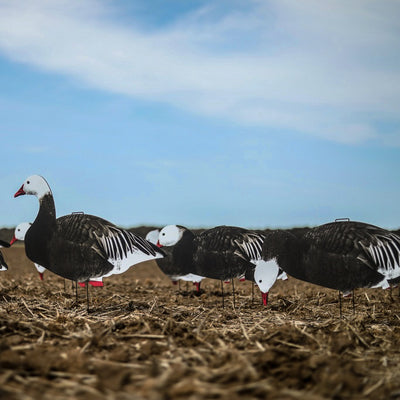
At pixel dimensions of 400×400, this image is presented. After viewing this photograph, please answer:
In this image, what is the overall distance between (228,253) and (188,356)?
4722 mm

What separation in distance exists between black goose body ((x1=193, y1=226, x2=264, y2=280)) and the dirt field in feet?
4.60

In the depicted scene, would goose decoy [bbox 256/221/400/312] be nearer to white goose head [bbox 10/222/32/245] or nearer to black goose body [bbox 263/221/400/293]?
black goose body [bbox 263/221/400/293]

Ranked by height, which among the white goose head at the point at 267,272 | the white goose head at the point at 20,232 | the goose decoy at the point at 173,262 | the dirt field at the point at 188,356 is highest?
the white goose head at the point at 20,232

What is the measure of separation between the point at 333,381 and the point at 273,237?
4.43 meters

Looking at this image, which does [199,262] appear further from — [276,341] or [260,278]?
[276,341]

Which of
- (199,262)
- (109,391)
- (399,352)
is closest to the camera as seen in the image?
(109,391)

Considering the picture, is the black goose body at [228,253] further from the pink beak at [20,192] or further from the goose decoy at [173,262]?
the pink beak at [20,192]

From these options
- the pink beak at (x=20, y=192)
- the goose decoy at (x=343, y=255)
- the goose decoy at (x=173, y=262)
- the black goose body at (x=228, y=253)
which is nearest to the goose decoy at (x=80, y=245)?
the pink beak at (x=20, y=192)

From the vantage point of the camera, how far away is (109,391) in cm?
361

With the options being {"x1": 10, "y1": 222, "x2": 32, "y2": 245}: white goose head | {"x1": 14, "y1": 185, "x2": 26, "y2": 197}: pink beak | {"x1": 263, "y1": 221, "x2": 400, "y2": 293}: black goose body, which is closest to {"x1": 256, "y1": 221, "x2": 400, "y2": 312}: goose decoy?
{"x1": 263, "y1": 221, "x2": 400, "y2": 293}: black goose body

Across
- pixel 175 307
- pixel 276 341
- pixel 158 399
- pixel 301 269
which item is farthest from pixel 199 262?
pixel 158 399

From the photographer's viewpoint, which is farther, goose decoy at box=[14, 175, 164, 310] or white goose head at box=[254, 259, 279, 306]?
white goose head at box=[254, 259, 279, 306]

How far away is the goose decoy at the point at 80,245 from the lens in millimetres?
8203

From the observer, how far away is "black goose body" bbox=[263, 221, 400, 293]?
7.79 metres
